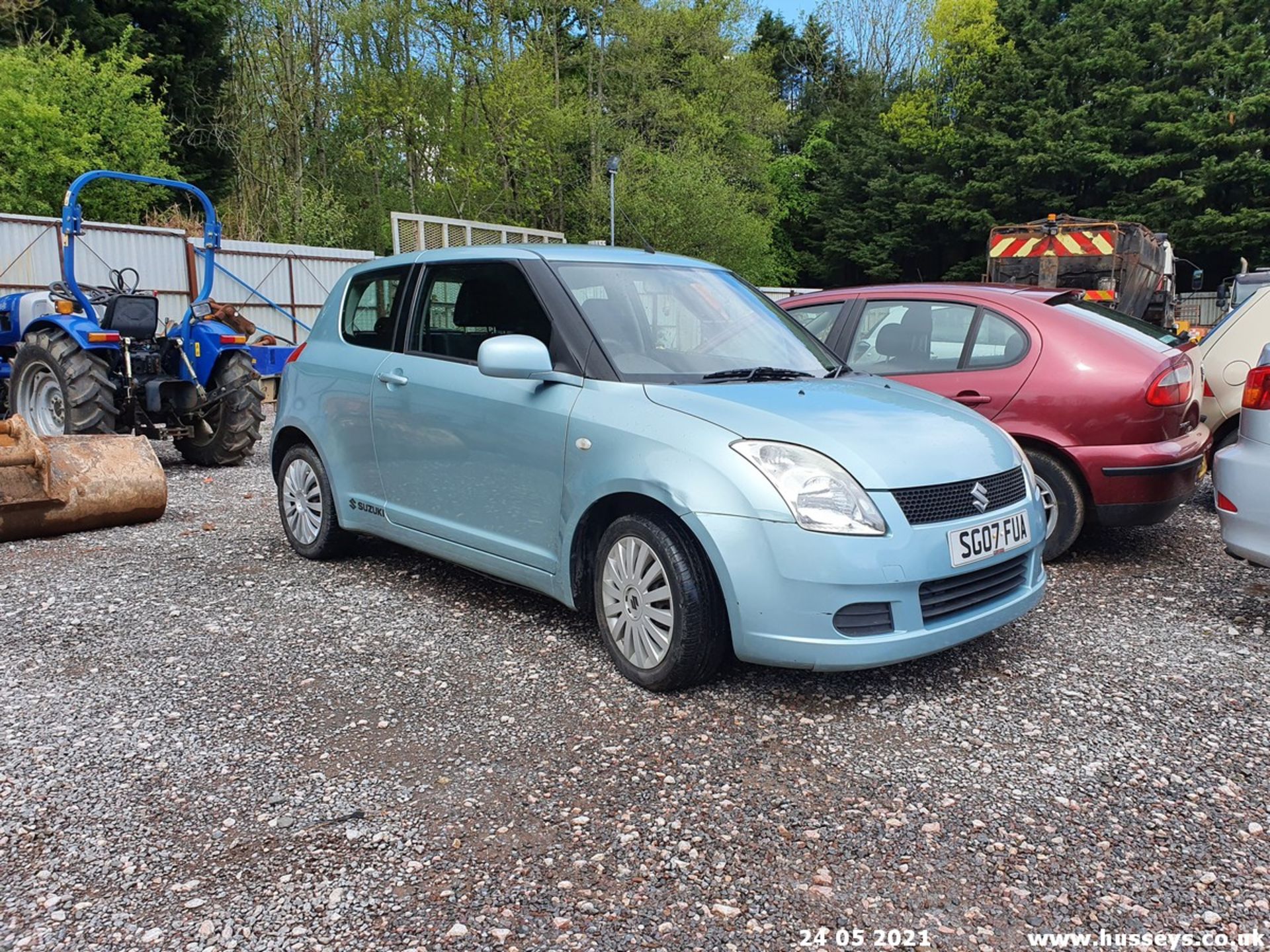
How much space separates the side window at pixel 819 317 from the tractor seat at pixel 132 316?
229 inches

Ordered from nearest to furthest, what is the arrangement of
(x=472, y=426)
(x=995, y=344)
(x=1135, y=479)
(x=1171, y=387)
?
(x=472, y=426)
(x=1135, y=479)
(x=1171, y=387)
(x=995, y=344)

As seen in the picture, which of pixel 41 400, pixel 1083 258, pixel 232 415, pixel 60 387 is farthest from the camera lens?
pixel 1083 258

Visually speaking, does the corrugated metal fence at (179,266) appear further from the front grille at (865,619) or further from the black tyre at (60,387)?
the front grille at (865,619)

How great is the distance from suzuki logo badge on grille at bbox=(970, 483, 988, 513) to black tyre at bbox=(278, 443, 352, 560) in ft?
11.2

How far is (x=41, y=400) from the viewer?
8.52 metres

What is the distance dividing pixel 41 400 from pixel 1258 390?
9149 millimetres

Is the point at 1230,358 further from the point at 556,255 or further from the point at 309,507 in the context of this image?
the point at 309,507

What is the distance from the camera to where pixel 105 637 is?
4.30m

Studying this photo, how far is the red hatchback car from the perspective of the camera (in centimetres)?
505

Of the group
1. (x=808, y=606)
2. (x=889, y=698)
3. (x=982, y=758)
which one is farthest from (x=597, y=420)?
(x=982, y=758)

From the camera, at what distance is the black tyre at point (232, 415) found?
8.59 metres

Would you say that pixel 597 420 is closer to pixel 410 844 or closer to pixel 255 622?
pixel 410 844

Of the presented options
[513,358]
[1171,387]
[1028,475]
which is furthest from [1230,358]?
[513,358]

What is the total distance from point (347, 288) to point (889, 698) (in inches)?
144
